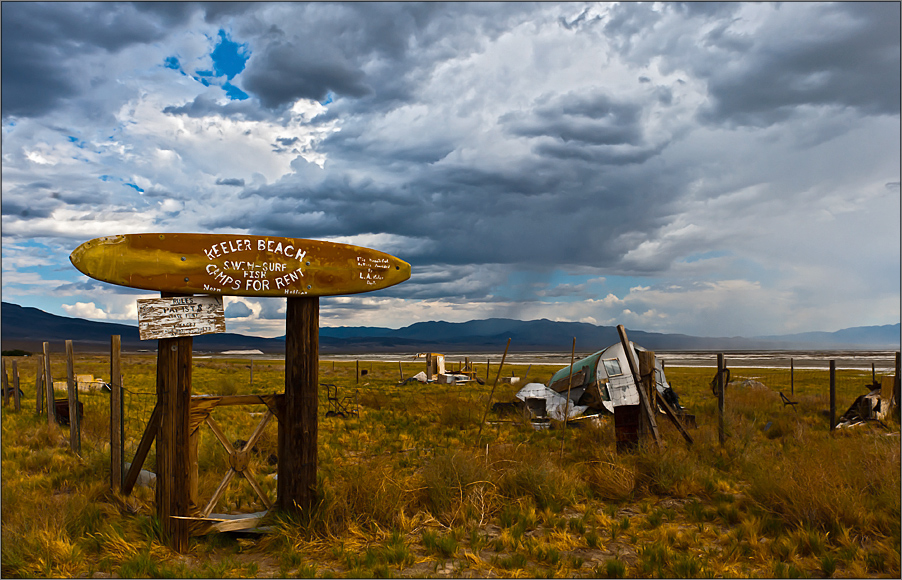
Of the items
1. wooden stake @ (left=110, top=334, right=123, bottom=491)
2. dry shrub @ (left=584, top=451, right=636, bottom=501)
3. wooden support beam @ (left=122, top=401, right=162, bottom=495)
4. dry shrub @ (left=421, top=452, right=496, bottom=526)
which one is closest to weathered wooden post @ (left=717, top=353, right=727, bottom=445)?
dry shrub @ (left=584, top=451, right=636, bottom=501)

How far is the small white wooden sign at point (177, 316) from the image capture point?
5371 mm

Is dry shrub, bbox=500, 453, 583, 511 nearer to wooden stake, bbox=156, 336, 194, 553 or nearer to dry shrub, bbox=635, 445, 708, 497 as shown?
dry shrub, bbox=635, 445, 708, 497

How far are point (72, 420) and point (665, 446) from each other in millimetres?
11336

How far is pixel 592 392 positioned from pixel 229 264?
1175 centimetres

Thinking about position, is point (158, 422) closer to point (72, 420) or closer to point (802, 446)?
point (72, 420)

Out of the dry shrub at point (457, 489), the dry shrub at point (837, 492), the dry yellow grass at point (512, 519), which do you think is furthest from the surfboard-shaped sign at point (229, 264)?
the dry shrub at point (837, 492)

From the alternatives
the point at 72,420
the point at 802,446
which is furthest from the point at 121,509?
the point at 802,446

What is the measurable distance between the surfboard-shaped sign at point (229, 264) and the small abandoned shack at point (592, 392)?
31.6ft

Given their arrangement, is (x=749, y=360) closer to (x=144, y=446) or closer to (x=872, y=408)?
(x=872, y=408)

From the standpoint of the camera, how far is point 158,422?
562cm

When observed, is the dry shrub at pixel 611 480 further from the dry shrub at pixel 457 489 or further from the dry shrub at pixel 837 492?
the dry shrub at pixel 457 489

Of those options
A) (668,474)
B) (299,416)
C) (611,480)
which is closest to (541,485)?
(611,480)

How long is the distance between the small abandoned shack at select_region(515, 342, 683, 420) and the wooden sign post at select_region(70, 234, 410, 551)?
9.54 m

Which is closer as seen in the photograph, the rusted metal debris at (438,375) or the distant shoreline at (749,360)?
the rusted metal debris at (438,375)
